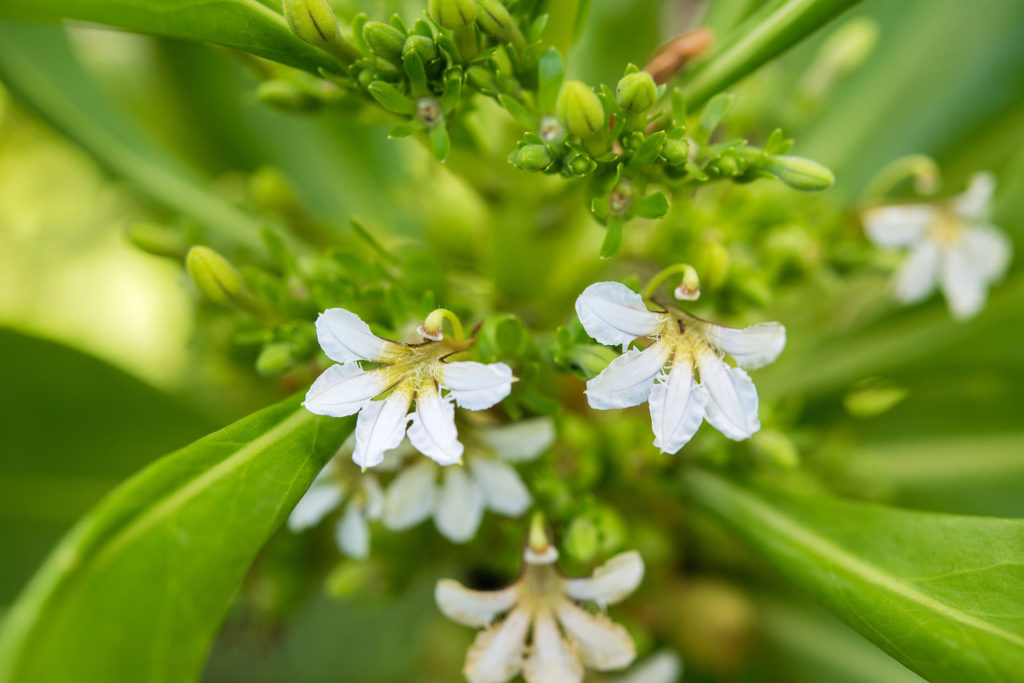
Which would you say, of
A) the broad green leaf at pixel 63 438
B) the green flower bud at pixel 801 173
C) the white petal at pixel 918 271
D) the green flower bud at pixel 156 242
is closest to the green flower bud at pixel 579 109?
the green flower bud at pixel 801 173

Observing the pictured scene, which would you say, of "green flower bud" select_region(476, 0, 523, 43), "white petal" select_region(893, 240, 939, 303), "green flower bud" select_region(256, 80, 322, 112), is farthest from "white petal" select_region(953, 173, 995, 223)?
"green flower bud" select_region(256, 80, 322, 112)

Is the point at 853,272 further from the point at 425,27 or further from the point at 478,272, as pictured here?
the point at 425,27

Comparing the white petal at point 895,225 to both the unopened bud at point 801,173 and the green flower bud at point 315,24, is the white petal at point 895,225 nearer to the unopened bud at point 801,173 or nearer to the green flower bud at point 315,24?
the unopened bud at point 801,173

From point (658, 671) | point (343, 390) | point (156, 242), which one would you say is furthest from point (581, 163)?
point (658, 671)

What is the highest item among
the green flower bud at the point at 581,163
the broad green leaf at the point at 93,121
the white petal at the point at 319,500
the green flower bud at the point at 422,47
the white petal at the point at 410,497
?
the broad green leaf at the point at 93,121

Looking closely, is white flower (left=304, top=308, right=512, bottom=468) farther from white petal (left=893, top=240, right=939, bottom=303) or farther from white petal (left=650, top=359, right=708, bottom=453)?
white petal (left=893, top=240, right=939, bottom=303)

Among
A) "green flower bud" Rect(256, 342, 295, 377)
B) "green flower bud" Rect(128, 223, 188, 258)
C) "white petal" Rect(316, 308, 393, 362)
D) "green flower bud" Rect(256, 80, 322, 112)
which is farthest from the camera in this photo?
"green flower bud" Rect(128, 223, 188, 258)
